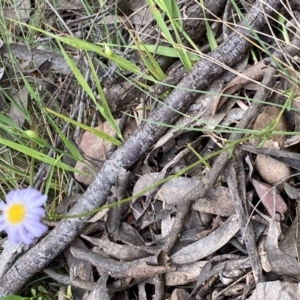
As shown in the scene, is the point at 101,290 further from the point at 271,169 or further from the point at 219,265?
the point at 271,169

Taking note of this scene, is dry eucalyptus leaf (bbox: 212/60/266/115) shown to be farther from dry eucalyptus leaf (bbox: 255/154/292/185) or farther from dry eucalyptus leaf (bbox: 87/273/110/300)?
dry eucalyptus leaf (bbox: 87/273/110/300)

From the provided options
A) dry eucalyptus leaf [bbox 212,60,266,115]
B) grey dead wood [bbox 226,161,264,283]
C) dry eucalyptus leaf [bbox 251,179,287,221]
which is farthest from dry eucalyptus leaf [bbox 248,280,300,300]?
dry eucalyptus leaf [bbox 212,60,266,115]

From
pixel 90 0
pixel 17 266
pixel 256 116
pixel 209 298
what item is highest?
pixel 90 0

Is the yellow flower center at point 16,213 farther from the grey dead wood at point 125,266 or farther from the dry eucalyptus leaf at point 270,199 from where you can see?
the dry eucalyptus leaf at point 270,199

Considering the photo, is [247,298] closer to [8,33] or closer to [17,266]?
[17,266]

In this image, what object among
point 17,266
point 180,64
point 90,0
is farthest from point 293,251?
point 90,0

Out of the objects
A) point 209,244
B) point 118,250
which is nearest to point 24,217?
point 118,250

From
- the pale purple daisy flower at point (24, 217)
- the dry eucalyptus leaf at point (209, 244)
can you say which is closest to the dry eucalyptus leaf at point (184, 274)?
the dry eucalyptus leaf at point (209, 244)
